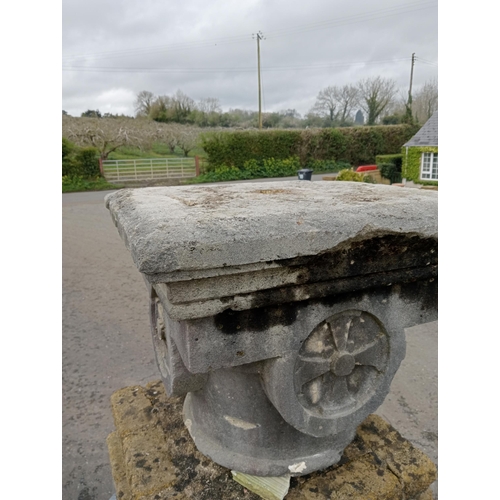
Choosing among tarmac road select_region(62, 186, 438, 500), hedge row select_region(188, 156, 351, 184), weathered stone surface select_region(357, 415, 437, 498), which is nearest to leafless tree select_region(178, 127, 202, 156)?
hedge row select_region(188, 156, 351, 184)

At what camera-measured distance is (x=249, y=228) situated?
0.99 m

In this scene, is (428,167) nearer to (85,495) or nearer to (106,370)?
(106,370)

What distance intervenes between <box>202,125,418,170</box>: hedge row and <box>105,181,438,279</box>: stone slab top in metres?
16.9

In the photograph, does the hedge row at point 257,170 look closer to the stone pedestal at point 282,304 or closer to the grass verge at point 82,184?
the grass verge at point 82,184

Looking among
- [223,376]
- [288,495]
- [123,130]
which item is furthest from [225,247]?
[123,130]

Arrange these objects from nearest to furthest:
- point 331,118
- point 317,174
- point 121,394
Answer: point 121,394 → point 317,174 → point 331,118

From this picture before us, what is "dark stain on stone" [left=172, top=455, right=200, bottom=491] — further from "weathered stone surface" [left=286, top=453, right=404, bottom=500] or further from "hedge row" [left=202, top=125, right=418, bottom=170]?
"hedge row" [left=202, top=125, right=418, bottom=170]

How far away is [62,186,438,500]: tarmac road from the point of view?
2.31 m

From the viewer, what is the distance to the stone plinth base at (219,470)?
1.37 metres

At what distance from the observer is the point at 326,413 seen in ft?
4.36

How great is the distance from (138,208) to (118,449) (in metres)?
1.12

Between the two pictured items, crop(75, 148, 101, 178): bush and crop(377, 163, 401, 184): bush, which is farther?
crop(377, 163, 401, 184): bush

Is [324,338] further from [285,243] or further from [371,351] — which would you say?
[285,243]

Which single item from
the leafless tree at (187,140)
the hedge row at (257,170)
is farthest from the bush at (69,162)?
the leafless tree at (187,140)
